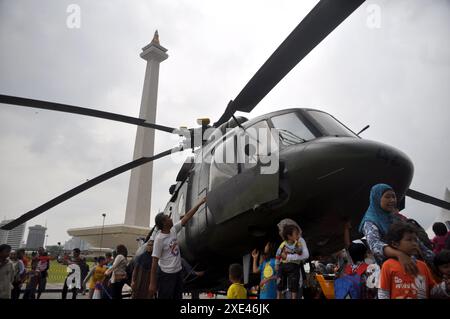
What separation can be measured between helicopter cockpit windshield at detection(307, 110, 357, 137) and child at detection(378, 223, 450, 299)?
1.97m

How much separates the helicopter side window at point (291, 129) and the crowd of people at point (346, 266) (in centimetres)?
116

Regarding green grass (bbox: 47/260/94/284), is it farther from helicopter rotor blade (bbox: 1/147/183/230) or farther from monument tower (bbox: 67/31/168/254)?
helicopter rotor blade (bbox: 1/147/183/230)

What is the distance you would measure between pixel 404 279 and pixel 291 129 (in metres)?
2.48

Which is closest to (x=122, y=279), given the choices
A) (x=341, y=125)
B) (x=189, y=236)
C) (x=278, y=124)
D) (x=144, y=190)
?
(x=189, y=236)

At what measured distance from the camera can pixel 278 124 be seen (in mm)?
4590

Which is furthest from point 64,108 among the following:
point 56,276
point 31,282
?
point 56,276

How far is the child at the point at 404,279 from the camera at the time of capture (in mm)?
2344

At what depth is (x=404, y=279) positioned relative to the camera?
237 cm

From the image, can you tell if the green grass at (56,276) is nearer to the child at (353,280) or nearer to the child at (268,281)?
the child at (268,281)

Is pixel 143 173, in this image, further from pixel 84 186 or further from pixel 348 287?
pixel 348 287

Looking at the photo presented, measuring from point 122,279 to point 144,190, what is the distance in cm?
4029

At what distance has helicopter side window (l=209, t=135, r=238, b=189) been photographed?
472 centimetres
